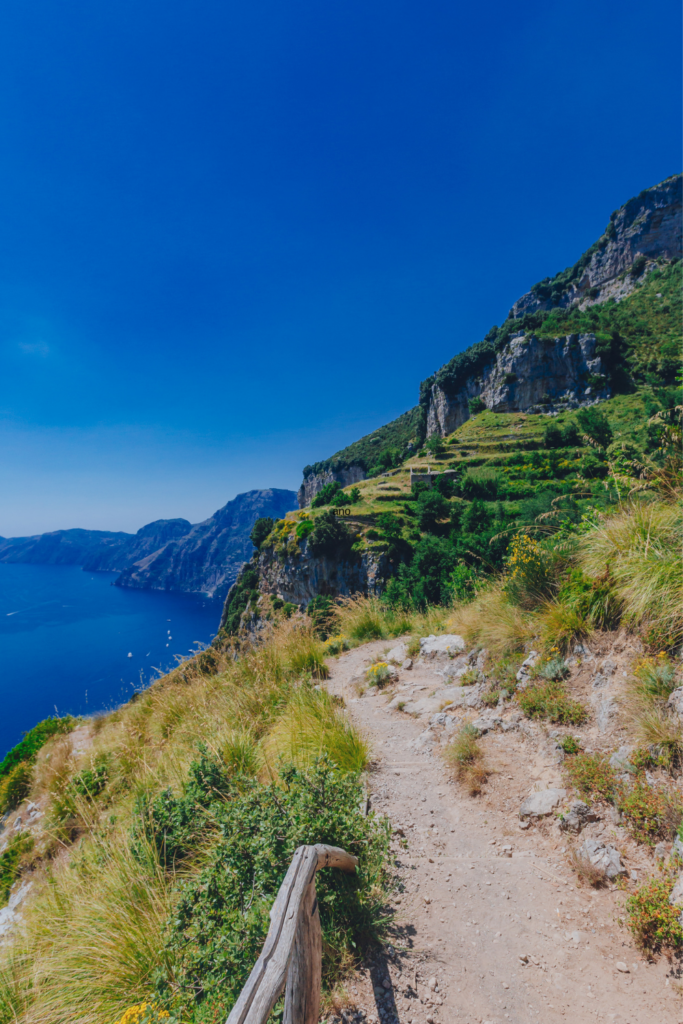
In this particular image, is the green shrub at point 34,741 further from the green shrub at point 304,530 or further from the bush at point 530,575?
the green shrub at point 304,530

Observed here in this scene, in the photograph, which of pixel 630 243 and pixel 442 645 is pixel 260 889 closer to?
pixel 442 645

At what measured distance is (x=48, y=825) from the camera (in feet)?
17.7

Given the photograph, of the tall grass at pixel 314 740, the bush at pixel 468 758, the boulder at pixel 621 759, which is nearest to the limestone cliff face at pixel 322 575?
the tall grass at pixel 314 740

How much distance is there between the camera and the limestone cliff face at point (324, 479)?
105875 millimetres

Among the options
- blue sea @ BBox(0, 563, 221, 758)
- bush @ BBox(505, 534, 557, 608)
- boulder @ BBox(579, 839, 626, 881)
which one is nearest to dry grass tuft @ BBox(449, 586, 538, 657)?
bush @ BBox(505, 534, 557, 608)

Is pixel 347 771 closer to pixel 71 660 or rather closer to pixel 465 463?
pixel 465 463

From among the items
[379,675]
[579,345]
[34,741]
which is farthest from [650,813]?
[579,345]

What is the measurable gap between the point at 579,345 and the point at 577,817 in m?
91.1

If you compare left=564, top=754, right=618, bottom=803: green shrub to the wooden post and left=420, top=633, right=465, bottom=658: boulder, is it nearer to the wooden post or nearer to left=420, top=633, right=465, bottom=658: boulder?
the wooden post

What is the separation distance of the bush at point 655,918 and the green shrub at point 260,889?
1.49 meters

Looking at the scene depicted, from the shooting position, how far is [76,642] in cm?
8169

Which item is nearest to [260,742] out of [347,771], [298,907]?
[347,771]

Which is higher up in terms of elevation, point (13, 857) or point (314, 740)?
point (314, 740)

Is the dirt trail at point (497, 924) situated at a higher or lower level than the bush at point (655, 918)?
lower
